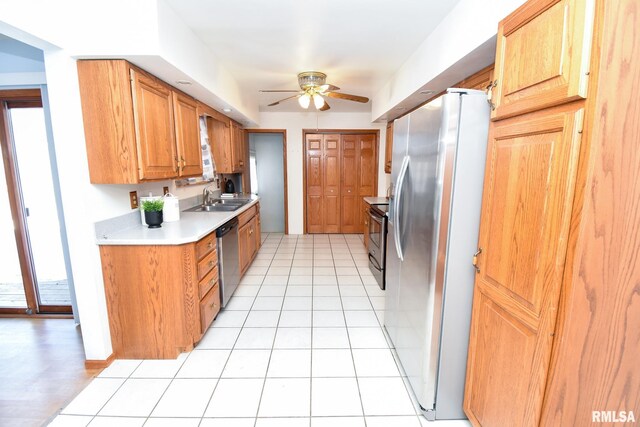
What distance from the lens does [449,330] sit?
5.00 ft

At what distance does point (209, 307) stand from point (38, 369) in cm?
113

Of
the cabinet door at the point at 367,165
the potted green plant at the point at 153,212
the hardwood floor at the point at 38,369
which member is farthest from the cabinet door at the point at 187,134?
the cabinet door at the point at 367,165

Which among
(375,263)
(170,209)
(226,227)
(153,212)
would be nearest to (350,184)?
(375,263)

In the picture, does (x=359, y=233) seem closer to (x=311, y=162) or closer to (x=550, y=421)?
(x=311, y=162)

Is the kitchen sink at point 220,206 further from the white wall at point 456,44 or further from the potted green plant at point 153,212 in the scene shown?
the white wall at point 456,44

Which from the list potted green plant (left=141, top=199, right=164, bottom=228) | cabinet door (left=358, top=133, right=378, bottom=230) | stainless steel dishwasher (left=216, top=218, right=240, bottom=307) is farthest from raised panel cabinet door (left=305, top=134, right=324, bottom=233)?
potted green plant (left=141, top=199, right=164, bottom=228)

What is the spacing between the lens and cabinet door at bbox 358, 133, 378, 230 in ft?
18.5

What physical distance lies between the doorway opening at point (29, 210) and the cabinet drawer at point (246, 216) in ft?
5.13

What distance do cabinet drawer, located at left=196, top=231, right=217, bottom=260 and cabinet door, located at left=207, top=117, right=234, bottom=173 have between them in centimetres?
181

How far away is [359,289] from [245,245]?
148cm

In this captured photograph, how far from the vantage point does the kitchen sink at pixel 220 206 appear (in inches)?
135

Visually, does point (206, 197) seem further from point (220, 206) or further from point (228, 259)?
point (228, 259)

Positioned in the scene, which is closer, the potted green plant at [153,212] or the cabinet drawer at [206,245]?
the cabinet drawer at [206,245]

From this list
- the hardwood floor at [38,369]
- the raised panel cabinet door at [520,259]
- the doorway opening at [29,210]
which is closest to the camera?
the raised panel cabinet door at [520,259]
